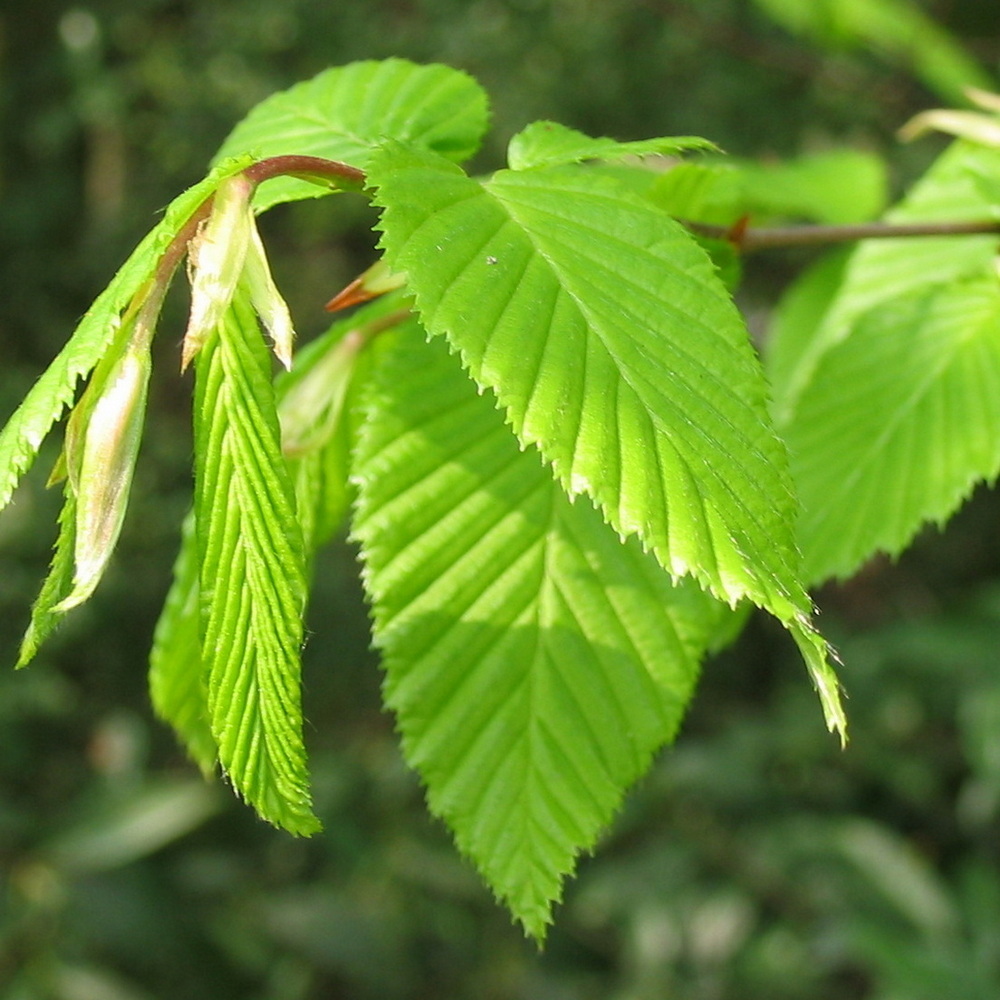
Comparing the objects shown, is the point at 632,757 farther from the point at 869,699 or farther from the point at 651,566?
the point at 869,699

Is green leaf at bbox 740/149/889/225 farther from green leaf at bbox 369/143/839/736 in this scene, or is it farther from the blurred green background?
the blurred green background

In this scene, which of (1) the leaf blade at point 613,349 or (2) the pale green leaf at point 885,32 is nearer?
(1) the leaf blade at point 613,349

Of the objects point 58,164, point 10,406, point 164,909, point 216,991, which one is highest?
point 58,164

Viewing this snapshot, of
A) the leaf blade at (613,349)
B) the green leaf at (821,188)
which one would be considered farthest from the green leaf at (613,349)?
the green leaf at (821,188)

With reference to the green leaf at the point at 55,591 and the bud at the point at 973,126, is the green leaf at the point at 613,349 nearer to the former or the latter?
the green leaf at the point at 55,591

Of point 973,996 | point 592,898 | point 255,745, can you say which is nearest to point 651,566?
point 255,745

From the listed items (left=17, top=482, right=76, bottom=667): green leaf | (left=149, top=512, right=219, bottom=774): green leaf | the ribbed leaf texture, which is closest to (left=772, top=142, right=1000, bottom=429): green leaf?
the ribbed leaf texture
